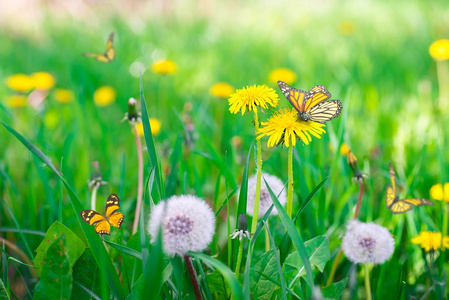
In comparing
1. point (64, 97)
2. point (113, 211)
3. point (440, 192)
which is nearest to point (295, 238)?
point (113, 211)

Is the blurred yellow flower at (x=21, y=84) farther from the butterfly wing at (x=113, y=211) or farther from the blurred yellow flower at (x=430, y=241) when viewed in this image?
the blurred yellow flower at (x=430, y=241)

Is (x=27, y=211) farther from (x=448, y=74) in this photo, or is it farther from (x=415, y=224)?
(x=448, y=74)

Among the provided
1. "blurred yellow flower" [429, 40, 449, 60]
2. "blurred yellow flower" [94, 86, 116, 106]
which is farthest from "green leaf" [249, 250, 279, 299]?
"blurred yellow flower" [429, 40, 449, 60]

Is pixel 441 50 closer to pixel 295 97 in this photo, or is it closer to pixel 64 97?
pixel 295 97

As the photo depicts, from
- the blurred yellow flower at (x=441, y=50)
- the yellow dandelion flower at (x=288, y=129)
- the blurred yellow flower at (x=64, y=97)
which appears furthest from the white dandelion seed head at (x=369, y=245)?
the blurred yellow flower at (x=64, y=97)

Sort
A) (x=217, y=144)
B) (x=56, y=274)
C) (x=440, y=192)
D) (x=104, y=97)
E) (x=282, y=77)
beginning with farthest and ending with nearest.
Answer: (x=282, y=77), (x=104, y=97), (x=217, y=144), (x=440, y=192), (x=56, y=274)
